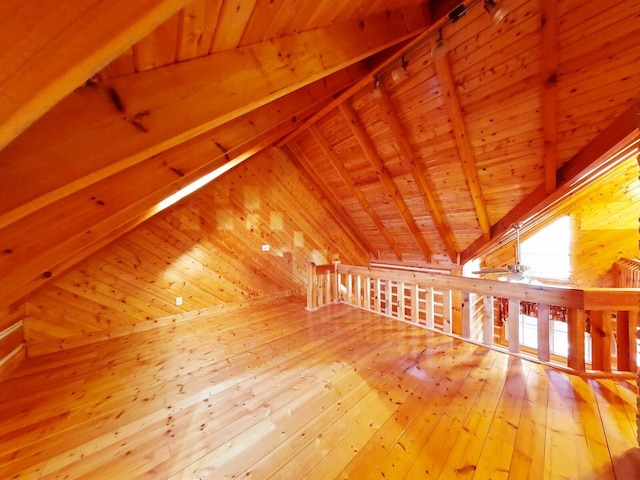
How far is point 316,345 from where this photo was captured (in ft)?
8.44

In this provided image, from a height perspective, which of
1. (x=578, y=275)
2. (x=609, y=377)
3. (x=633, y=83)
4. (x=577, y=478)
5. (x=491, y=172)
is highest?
(x=633, y=83)

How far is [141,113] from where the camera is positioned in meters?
0.73

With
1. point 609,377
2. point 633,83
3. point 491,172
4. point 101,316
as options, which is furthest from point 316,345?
point 633,83

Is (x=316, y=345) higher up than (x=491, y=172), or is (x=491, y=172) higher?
(x=491, y=172)

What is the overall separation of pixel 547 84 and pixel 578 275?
518cm

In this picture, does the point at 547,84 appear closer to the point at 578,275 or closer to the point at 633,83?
the point at 633,83

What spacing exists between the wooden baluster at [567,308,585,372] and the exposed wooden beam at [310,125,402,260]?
3100 mm

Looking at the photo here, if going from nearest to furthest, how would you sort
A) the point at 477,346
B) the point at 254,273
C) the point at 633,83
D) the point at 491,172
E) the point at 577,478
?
the point at 577,478 < the point at 633,83 < the point at 477,346 < the point at 491,172 < the point at 254,273

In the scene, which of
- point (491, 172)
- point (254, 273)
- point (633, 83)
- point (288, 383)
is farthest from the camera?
point (254, 273)

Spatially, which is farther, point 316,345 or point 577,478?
point 316,345

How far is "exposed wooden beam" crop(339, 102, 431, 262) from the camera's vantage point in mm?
3097

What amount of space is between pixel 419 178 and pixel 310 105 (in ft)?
6.80

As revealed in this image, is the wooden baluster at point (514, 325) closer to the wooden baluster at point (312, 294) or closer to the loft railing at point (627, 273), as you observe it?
the wooden baluster at point (312, 294)

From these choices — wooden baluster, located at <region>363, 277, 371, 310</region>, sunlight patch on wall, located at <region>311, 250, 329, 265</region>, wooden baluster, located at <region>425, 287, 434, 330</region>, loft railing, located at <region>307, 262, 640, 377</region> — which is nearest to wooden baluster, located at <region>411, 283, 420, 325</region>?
loft railing, located at <region>307, 262, 640, 377</region>
